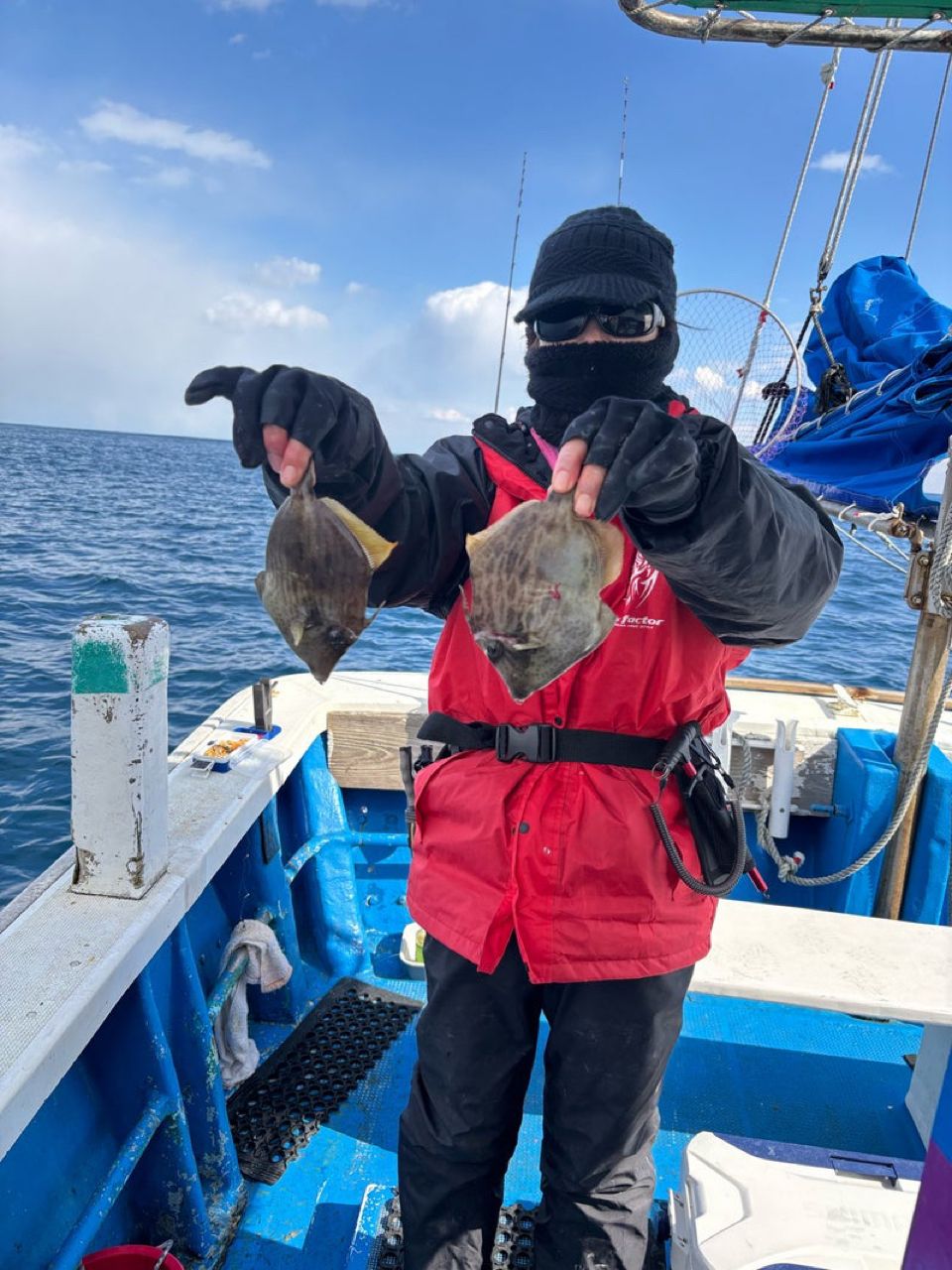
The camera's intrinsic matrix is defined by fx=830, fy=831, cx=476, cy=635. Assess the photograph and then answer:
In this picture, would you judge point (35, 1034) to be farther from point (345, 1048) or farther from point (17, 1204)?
point (345, 1048)

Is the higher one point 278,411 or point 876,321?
point 876,321

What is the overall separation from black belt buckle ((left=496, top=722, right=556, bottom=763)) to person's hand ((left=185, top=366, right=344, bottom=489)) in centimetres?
89

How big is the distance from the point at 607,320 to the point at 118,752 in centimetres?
211

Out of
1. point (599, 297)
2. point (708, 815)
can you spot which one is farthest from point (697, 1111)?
point (599, 297)

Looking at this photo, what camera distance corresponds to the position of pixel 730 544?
185cm

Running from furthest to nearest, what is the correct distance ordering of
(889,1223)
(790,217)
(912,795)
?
1. (790,217)
2. (912,795)
3. (889,1223)

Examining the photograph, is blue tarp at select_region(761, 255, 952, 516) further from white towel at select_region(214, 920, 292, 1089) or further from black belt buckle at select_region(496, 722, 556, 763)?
white towel at select_region(214, 920, 292, 1089)

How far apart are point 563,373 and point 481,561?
2.69 ft

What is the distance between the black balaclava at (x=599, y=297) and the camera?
7.64 feet

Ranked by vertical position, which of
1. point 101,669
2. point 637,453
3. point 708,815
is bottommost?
point 708,815

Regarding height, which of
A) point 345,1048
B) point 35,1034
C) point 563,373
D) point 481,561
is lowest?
point 345,1048

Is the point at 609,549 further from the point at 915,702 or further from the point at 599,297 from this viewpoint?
the point at 915,702

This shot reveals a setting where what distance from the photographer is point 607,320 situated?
2.34 meters

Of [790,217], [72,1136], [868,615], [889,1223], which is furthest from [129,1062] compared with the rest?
[868,615]
